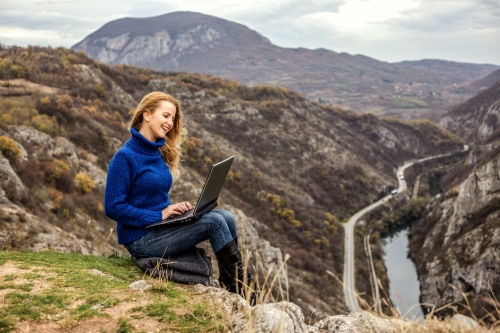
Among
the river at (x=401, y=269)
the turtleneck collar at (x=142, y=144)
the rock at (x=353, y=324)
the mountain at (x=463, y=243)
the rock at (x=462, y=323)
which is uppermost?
the turtleneck collar at (x=142, y=144)

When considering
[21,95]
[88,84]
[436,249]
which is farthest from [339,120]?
[21,95]

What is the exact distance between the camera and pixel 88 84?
39875mm

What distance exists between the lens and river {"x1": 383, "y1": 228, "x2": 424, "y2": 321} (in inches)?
1615

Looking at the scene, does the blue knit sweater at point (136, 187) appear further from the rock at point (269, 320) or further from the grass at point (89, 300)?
the rock at point (269, 320)

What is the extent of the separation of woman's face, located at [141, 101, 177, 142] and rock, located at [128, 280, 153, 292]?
1.74 m

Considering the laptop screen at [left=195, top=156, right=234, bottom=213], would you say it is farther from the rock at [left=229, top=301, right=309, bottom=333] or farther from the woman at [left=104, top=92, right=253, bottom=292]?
the rock at [left=229, top=301, right=309, bottom=333]

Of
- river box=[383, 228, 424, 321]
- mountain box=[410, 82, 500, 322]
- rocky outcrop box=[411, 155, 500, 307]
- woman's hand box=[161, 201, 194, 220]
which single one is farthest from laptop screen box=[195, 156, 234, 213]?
river box=[383, 228, 424, 321]

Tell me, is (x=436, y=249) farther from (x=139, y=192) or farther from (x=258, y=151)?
(x=139, y=192)

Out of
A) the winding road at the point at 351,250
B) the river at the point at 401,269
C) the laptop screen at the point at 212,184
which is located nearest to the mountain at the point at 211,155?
the laptop screen at the point at 212,184

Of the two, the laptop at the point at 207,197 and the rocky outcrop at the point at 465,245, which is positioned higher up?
the laptop at the point at 207,197

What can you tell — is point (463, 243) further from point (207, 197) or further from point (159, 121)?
point (159, 121)

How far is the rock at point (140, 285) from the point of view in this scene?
3.85m

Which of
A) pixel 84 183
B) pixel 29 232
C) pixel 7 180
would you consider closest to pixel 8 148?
pixel 7 180

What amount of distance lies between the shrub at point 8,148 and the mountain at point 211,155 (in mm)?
48
